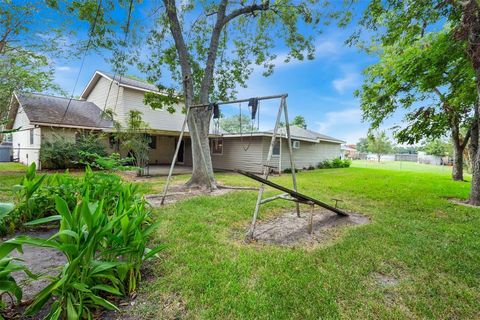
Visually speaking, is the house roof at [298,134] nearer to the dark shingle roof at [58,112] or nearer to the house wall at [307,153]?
the house wall at [307,153]

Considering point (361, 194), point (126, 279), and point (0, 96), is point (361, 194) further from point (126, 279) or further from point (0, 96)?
point (0, 96)

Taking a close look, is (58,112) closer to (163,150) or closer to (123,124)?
(123,124)

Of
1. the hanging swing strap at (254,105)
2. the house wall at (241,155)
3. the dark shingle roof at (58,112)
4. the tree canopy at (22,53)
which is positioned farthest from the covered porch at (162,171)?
the tree canopy at (22,53)

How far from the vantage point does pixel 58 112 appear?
12.3m

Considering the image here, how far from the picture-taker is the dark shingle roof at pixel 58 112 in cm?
1120

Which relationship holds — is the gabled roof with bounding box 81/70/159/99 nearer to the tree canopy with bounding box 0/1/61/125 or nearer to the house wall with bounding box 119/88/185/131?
the house wall with bounding box 119/88/185/131

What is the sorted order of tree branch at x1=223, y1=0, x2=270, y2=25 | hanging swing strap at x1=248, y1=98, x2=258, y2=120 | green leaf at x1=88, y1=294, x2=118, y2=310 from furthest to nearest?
tree branch at x1=223, y1=0, x2=270, y2=25
hanging swing strap at x1=248, y1=98, x2=258, y2=120
green leaf at x1=88, y1=294, x2=118, y2=310

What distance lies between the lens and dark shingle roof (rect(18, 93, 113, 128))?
1120cm

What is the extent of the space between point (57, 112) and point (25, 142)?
4189 millimetres

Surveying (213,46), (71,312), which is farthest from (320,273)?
(213,46)

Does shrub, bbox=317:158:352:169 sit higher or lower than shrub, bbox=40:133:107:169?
lower

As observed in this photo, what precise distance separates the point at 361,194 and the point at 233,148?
8840 millimetres

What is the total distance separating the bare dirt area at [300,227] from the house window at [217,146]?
1087 cm

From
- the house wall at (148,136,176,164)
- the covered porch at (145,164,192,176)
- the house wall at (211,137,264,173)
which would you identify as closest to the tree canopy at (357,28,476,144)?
the house wall at (211,137,264,173)
